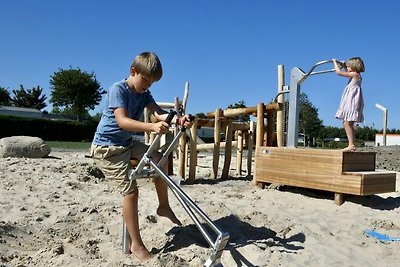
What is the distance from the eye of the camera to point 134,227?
3242 mm

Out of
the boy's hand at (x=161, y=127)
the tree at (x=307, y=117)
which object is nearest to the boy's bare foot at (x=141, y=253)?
the boy's hand at (x=161, y=127)

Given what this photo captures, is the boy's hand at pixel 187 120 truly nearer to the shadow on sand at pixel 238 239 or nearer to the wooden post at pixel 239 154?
the shadow on sand at pixel 238 239

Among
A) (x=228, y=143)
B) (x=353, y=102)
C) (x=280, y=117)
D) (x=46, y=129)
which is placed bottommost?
(x=228, y=143)

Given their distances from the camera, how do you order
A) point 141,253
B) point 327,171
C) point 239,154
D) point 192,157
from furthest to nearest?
point 239,154 < point 192,157 < point 327,171 < point 141,253

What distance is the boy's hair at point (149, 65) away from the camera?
3.21 metres

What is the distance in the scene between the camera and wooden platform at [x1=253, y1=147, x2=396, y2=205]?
5328 millimetres

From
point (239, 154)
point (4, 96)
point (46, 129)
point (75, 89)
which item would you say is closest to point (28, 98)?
point (4, 96)

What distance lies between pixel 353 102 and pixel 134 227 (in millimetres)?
3940

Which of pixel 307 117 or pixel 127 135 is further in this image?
pixel 307 117

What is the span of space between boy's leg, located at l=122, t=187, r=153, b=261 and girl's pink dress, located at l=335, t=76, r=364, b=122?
12.4 feet

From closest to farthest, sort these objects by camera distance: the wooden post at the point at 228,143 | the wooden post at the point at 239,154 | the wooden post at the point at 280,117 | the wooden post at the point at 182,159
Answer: the wooden post at the point at 280,117, the wooden post at the point at 182,159, the wooden post at the point at 228,143, the wooden post at the point at 239,154

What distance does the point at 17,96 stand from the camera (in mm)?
69500

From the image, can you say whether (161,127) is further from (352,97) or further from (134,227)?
(352,97)

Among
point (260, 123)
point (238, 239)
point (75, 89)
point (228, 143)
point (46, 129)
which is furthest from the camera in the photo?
point (75, 89)
